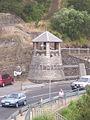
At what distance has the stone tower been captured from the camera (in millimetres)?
53594

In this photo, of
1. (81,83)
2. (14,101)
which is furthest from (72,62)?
(14,101)

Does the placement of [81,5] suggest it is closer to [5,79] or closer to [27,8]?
[27,8]

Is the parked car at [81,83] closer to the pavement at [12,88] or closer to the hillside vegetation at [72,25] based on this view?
the pavement at [12,88]

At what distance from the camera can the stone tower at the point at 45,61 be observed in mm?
Result: 53594

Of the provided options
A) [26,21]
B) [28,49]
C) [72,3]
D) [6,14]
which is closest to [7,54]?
[28,49]

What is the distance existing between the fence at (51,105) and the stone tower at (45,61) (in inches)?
493

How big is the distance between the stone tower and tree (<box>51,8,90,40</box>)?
1391 cm

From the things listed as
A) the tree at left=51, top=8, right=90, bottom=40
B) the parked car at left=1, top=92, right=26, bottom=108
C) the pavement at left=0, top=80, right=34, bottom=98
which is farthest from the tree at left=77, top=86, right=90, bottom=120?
the tree at left=51, top=8, right=90, bottom=40

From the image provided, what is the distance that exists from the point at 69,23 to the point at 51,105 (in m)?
34.3

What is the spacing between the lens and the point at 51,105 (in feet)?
118

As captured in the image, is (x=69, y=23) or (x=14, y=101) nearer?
(x=14, y=101)

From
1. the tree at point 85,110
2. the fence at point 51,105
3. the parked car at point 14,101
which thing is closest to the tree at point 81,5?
the fence at point 51,105

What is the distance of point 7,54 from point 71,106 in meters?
20.4

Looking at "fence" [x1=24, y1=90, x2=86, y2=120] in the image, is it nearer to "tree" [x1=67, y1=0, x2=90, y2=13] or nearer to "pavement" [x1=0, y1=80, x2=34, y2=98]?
"pavement" [x1=0, y1=80, x2=34, y2=98]
